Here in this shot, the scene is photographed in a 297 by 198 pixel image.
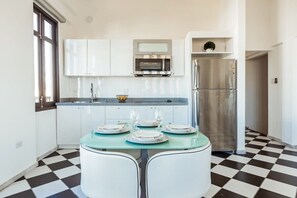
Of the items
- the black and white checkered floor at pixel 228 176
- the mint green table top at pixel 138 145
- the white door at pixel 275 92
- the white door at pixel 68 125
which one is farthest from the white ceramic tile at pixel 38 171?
the white door at pixel 275 92

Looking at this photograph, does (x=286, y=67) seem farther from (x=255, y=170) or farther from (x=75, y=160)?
(x=75, y=160)

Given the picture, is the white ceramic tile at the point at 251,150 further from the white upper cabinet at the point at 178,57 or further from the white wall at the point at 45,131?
the white wall at the point at 45,131

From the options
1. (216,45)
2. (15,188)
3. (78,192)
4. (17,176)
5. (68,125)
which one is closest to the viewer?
(78,192)

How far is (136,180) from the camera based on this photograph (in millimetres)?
1112

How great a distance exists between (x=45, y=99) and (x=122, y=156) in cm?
287

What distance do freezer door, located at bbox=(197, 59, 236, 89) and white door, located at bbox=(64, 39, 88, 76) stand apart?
236 cm

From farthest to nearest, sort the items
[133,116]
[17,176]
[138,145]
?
[17,176]
[133,116]
[138,145]

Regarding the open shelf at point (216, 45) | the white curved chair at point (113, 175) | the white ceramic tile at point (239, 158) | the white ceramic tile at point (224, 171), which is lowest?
the white ceramic tile at point (224, 171)

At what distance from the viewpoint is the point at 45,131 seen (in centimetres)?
328

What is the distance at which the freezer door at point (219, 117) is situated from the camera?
3.34 m

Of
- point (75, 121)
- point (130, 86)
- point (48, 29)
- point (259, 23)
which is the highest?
point (259, 23)

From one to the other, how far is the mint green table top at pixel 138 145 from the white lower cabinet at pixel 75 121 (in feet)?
7.35

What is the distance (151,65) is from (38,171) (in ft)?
8.83

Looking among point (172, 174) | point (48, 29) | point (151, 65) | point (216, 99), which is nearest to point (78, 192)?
point (172, 174)
